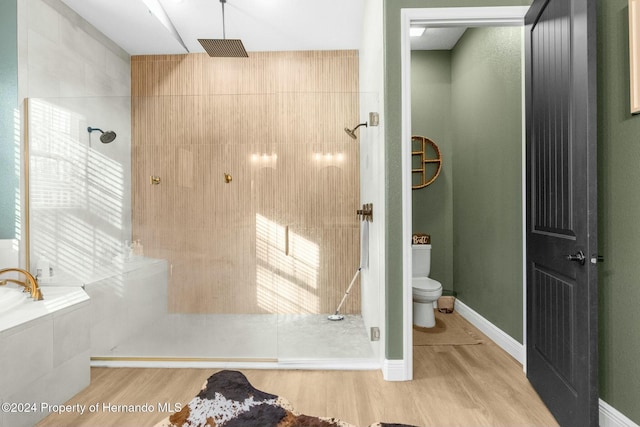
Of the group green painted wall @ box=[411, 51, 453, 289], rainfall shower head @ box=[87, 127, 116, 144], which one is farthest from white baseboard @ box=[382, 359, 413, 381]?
rainfall shower head @ box=[87, 127, 116, 144]

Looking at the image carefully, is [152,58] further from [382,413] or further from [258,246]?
[382,413]

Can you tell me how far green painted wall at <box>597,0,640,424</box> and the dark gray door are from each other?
18 centimetres

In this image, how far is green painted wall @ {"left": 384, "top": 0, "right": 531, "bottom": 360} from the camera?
86.5 inches

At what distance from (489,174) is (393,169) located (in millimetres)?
1218

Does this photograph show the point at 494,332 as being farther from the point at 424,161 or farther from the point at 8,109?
the point at 8,109

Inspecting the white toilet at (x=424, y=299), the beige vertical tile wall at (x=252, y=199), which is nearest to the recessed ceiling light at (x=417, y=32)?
the beige vertical tile wall at (x=252, y=199)

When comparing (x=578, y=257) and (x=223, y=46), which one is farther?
(x=223, y=46)

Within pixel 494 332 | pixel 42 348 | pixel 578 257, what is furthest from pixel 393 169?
pixel 42 348

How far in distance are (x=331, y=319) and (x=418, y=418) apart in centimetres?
92

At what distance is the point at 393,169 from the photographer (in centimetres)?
221

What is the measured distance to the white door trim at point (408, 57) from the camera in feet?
7.16

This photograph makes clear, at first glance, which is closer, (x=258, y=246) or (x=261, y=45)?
(x=258, y=246)

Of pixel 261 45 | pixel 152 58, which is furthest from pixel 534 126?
pixel 152 58

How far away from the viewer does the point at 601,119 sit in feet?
5.54
